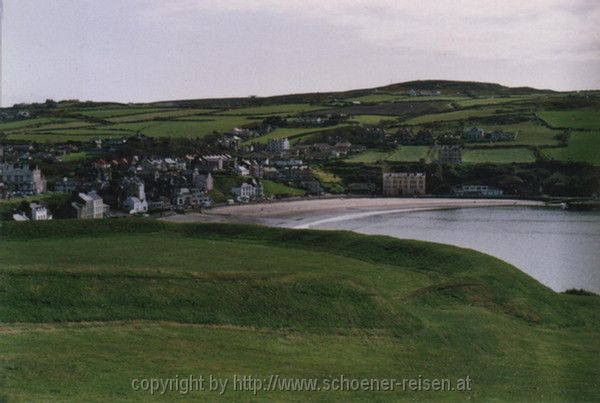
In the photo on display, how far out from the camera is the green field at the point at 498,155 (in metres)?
68.9

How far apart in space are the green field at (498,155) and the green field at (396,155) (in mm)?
4078

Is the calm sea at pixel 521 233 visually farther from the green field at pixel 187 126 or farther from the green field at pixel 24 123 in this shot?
the green field at pixel 24 123

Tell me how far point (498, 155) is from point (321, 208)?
923 inches

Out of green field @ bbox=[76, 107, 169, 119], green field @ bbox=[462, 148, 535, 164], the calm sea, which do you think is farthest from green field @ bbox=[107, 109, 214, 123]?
green field @ bbox=[462, 148, 535, 164]

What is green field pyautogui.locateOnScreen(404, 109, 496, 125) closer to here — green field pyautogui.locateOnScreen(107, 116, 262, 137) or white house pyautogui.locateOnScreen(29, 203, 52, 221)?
green field pyautogui.locateOnScreen(107, 116, 262, 137)

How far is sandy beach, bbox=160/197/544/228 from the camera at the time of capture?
46938mm

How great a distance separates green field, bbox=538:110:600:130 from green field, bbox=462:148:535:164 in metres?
3.82

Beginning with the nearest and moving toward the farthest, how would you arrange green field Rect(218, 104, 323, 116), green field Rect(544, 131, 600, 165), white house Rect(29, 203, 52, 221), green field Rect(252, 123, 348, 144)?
white house Rect(29, 203, 52, 221) < green field Rect(544, 131, 600, 165) < green field Rect(252, 123, 348, 144) < green field Rect(218, 104, 323, 116)

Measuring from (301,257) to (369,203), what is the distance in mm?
32072

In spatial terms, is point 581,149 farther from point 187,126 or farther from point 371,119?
point 187,126

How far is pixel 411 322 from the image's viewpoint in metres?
21.1

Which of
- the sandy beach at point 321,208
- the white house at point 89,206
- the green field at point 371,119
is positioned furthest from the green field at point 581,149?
the white house at point 89,206

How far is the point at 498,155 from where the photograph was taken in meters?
71.5

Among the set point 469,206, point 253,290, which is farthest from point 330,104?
point 253,290
